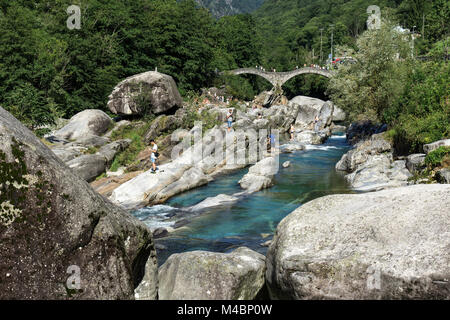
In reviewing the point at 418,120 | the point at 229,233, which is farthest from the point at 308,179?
the point at 229,233

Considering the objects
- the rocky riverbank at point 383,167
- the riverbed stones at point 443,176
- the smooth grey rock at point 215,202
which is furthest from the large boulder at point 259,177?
the riverbed stones at point 443,176

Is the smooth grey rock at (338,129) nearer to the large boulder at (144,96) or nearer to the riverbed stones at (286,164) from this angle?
the large boulder at (144,96)

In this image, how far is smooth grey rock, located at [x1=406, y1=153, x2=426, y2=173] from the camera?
64.1 feet

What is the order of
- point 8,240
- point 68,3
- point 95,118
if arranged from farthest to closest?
point 68,3
point 95,118
point 8,240

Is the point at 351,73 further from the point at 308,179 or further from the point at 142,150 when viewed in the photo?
the point at 142,150

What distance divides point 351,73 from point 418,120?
1166 centimetres

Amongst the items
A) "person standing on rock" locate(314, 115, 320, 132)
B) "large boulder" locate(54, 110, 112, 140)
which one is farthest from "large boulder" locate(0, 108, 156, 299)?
"person standing on rock" locate(314, 115, 320, 132)

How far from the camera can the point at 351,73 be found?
34.3 m

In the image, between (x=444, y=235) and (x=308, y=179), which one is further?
(x=308, y=179)

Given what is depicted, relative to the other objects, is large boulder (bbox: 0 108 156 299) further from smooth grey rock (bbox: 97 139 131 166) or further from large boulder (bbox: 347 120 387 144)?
large boulder (bbox: 347 120 387 144)

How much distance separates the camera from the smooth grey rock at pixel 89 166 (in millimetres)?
25312

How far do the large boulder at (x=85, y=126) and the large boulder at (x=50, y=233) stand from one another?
29.9m

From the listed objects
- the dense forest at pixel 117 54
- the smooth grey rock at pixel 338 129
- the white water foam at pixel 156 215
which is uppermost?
the dense forest at pixel 117 54

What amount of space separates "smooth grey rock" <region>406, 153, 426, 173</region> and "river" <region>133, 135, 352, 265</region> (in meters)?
3.52
